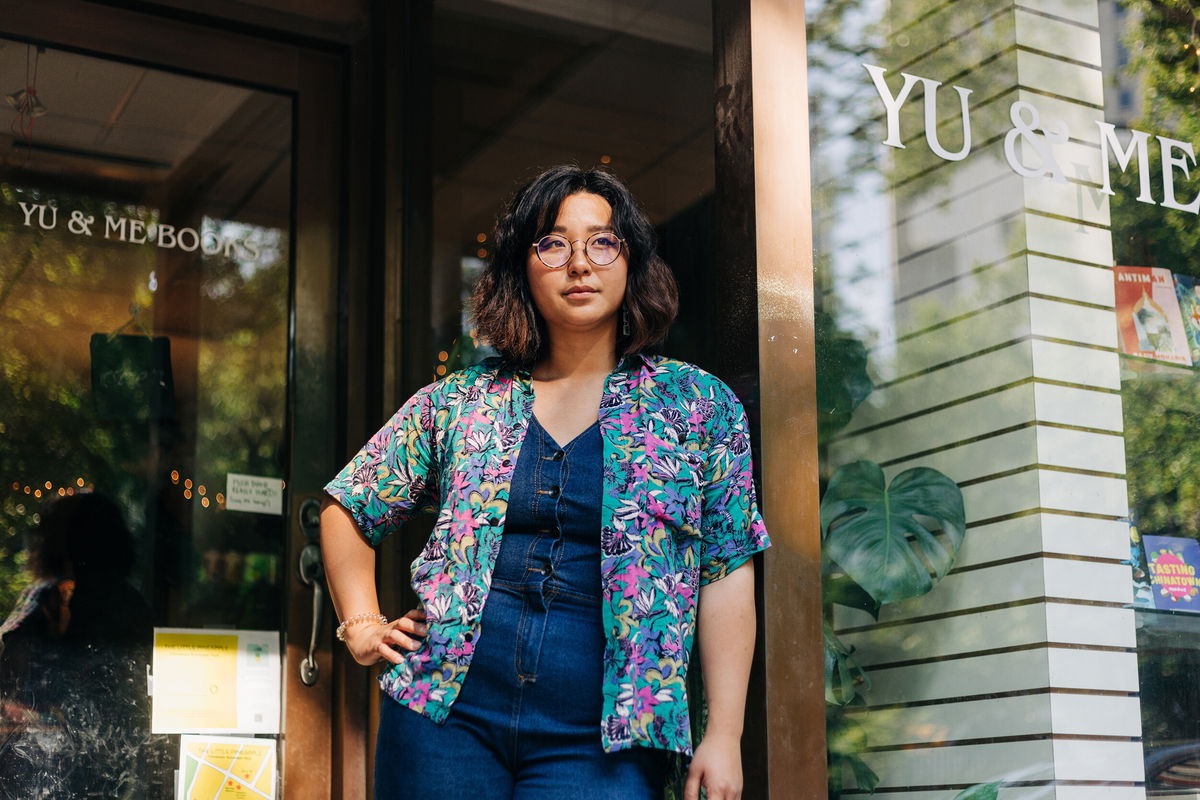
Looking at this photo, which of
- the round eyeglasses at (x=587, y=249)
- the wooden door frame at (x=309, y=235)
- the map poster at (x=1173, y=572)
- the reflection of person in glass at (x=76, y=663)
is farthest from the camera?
the wooden door frame at (x=309, y=235)

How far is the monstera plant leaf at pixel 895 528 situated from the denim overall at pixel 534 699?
632 mm

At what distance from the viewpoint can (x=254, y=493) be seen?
3453mm

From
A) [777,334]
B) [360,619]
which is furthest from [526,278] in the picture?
[360,619]

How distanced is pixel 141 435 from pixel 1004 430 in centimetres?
198

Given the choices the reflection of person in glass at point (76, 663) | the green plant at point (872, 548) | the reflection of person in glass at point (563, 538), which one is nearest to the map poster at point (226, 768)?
the reflection of person in glass at point (76, 663)

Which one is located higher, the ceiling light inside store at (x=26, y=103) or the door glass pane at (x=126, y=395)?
the ceiling light inside store at (x=26, y=103)

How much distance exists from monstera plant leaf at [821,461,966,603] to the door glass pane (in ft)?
5.26

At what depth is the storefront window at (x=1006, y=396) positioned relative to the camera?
2.40 metres

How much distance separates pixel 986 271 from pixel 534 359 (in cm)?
92

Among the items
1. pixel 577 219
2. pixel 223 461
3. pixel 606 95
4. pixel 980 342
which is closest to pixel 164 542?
pixel 223 461

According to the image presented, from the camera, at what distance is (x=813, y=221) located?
244cm

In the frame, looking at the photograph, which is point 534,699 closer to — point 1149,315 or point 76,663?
point 1149,315

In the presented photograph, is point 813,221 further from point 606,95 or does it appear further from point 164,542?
point 164,542

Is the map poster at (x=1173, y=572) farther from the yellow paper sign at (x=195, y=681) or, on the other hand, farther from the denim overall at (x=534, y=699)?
the yellow paper sign at (x=195, y=681)
